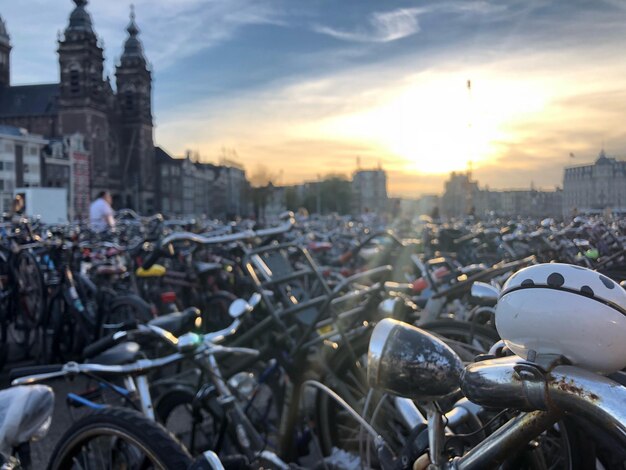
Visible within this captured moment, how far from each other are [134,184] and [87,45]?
17.3 metres

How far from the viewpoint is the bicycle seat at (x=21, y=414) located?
2.04 meters

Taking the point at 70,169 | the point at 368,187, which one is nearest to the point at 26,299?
the point at 70,169

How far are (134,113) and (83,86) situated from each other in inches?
438

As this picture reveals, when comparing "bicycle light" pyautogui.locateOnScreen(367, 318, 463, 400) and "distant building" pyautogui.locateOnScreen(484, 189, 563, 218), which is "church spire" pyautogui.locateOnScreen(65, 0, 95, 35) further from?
"bicycle light" pyautogui.locateOnScreen(367, 318, 463, 400)

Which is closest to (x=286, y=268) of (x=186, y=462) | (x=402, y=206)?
(x=186, y=462)

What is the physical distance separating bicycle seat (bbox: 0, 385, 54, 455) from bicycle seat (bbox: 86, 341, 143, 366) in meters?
0.22

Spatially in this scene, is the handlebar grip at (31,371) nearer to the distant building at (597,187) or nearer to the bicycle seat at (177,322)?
the bicycle seat at (177,322)

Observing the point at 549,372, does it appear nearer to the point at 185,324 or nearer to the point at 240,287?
the point at 185,324

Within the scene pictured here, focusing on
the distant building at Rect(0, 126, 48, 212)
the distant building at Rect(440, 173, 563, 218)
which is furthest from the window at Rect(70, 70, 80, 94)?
the distant building at Rect(440, 173, 563, 218)

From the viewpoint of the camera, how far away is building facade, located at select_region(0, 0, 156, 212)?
2429 inches

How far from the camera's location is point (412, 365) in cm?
121

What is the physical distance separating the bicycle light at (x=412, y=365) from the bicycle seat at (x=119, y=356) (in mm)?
1309

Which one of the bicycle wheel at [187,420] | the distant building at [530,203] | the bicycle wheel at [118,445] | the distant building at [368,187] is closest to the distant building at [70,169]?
the distant building at [368,187]

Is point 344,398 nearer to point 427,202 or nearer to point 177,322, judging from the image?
point 177,322
